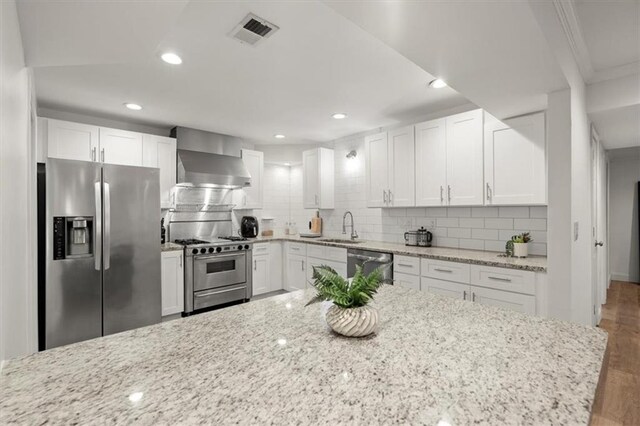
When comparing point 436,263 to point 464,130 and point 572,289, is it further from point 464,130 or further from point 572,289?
point 464,130

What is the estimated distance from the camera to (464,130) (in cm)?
304

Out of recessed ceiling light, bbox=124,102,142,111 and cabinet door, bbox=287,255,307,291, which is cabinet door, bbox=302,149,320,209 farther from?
recessed ceiling light, bbox=124,102,142,111

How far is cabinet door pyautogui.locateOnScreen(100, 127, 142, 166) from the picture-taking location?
11.3 ft

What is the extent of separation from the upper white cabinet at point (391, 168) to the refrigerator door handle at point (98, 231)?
2.88m

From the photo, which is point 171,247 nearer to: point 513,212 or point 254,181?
point 254,181

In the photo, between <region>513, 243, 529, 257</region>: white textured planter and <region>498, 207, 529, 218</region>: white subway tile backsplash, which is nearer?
<region>513, 243, 529, 257</region>: white textured planter

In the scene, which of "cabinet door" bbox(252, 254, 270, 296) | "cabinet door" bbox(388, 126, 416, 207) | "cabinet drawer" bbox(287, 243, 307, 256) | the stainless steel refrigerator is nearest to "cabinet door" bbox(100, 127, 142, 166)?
the stainless steel refrigerator

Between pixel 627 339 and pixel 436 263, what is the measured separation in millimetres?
2276

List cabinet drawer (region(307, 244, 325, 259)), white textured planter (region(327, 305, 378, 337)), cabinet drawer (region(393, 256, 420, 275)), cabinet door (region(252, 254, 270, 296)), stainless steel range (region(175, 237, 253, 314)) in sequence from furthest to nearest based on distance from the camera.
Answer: cabinet door (region(252, 254, 270, 296)) → cabinet drawer (region(307, 244, 325, 259)) → stainless steel range (region(175, 237, 253, 314)) → cabinet drawer (region(393, 256, 420, 275)) → white textured planter (region(327, 305, 378, 337))

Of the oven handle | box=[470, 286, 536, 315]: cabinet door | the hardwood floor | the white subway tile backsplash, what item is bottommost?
the hardwood floor

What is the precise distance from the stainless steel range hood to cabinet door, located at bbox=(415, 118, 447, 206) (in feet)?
7.68

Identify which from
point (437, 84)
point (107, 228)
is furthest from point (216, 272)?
point (437, 84)

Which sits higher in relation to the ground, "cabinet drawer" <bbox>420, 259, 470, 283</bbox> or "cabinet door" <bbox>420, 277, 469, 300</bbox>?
"cabinet drawer" <bbox>420, 259, 470, 283</bbox>

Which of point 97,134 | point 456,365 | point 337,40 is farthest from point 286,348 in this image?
point 97,134
